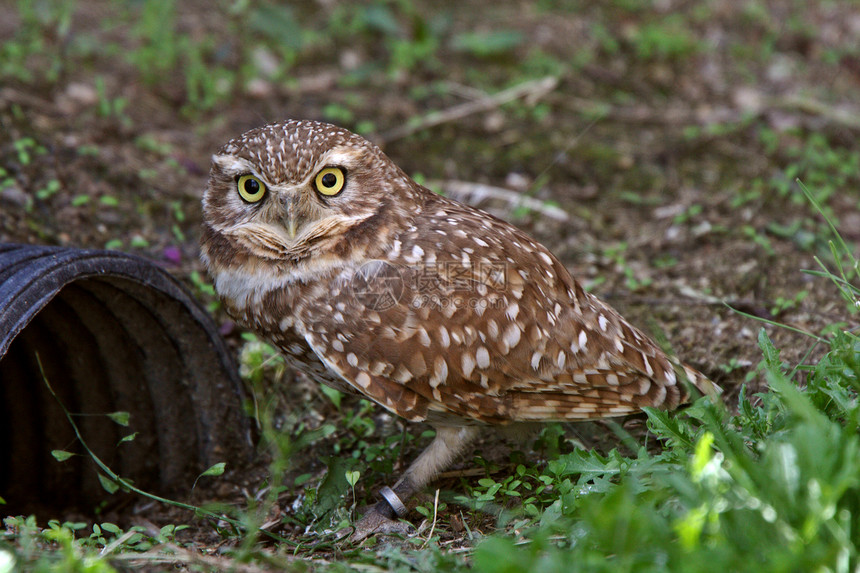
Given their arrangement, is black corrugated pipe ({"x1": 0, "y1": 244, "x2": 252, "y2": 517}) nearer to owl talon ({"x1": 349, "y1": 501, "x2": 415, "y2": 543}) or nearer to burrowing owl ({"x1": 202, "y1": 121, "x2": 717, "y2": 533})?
burrowing owl ({"x1": 202, "y1": 121, "x2": 717, "y2": 533})

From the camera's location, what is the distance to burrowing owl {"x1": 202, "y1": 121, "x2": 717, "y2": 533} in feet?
8.68

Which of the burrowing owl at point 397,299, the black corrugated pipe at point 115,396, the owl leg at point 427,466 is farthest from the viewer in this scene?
the black corrugated pipe at point 115,396

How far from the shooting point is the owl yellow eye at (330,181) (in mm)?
2736

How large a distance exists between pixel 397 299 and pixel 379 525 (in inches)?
30.8

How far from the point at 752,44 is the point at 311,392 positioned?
489 cm

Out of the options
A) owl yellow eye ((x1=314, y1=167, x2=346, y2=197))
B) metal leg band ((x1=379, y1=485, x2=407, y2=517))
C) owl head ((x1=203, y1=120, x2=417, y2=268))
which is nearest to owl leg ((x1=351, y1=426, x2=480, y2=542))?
metal leg band ((x1=379, y1=485, x2=407, y2=517))

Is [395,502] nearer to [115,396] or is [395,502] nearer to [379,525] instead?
[379,525]

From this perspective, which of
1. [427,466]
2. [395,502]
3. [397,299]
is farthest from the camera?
[427,466]

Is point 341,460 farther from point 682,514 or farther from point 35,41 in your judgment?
point 35,41

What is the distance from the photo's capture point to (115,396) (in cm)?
367

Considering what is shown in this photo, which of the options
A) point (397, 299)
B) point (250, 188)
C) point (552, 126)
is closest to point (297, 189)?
point (250, 188)

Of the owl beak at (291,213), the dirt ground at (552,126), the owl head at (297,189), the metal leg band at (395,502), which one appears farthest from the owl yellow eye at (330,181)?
the dirt ground at (552,126)

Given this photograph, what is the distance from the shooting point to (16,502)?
12.1 ft

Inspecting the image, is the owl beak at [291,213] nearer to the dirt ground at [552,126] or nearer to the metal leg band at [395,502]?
the metal leg band at [395,502]
